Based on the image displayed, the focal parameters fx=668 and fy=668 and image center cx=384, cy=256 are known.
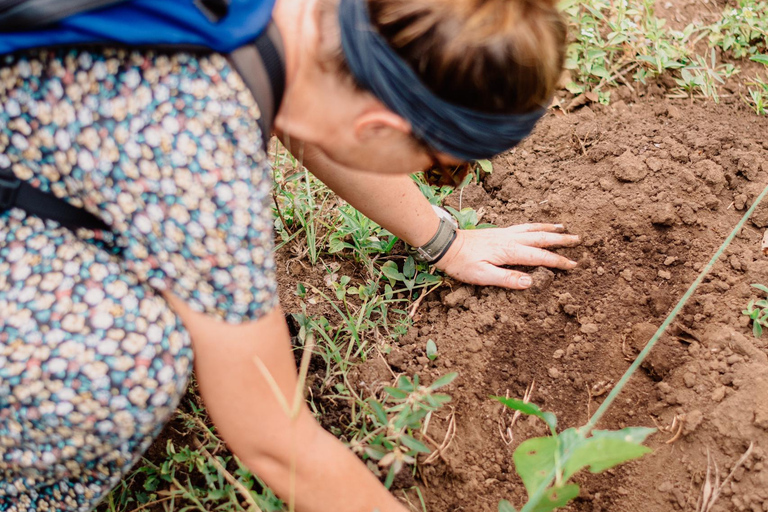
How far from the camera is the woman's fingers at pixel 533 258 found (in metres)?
1.81

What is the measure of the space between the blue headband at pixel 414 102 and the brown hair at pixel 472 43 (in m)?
0.01

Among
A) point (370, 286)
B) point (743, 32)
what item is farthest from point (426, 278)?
point (743, 32)

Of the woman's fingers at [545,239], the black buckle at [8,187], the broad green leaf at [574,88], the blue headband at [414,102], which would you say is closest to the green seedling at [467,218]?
the woman's fingers at [545,239]

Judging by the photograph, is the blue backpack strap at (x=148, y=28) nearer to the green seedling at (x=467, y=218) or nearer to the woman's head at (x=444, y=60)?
the woman's head at (x=444, y=60)

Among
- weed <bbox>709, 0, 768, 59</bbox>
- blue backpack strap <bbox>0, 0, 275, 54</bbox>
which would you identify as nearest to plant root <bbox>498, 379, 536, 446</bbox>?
blue backpack strap <bbox>0, 0, 275, 54</bbox>

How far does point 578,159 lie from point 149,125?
1.49 m

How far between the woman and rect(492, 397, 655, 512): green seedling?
28cm

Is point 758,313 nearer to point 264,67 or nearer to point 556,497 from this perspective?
point 556,497

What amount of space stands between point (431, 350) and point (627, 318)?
1.71ft


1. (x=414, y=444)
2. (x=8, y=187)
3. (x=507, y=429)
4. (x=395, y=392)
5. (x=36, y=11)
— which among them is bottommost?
(x=507, y=429)

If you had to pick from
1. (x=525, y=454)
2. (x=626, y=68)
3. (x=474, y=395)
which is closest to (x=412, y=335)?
(x=474, y=395)

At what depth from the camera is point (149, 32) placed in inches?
37.0

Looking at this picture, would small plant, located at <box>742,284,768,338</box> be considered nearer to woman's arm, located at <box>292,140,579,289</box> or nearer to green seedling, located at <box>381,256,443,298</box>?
woman's arm, located at <box>292,140,579,289</box>

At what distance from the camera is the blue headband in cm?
98
